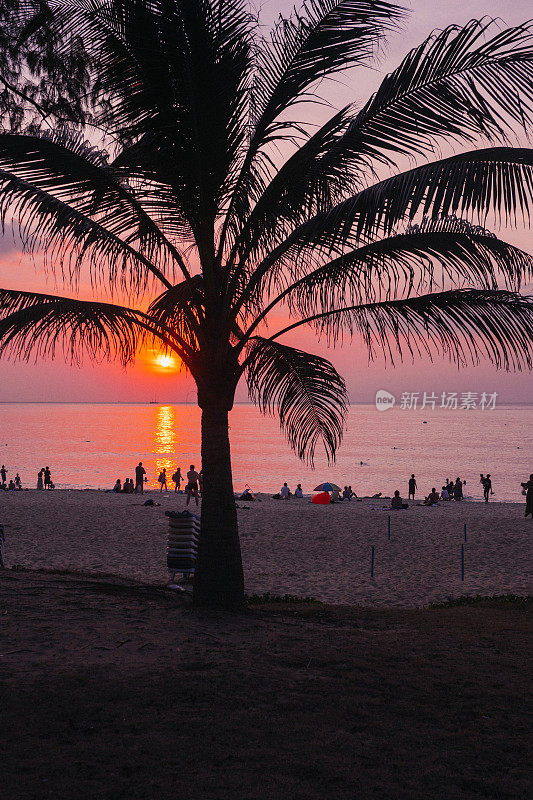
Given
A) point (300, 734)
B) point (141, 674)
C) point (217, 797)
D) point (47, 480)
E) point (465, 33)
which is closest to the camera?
point (217, 797)

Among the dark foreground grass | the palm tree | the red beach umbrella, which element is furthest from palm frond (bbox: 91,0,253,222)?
the red beach umbrella

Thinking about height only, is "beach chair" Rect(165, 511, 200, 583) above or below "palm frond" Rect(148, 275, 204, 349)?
below

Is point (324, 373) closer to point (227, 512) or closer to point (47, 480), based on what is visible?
point (227, 512)

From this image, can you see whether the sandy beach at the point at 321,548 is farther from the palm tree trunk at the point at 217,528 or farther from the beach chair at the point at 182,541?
the palm tree trunk at the point at 217,528

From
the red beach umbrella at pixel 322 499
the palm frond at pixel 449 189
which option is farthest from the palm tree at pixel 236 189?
the red beach umbrella at pixel 322 499

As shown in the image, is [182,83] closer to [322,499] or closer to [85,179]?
[85,179]

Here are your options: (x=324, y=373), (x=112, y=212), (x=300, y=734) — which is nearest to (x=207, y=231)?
(x=112, y=212)

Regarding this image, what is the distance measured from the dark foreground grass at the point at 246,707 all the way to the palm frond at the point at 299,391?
9.64 ft

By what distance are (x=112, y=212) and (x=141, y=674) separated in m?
5.37

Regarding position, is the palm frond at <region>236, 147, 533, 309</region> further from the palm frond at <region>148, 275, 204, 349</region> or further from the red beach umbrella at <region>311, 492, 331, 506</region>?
the red beach umbrella at <region>311, 492, 331, 506</region>

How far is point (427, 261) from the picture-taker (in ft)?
23.0

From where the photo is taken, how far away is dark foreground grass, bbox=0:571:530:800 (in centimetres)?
340

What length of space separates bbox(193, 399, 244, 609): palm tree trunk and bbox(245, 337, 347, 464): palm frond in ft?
3.61

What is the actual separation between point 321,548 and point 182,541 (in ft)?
25.1
